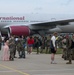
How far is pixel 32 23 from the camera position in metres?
47.1

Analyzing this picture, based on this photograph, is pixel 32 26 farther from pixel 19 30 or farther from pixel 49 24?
pixel 19 30

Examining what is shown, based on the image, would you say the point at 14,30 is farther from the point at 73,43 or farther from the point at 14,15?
the point at 73,43

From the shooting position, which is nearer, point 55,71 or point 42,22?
point 55,71

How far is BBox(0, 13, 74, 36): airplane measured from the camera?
44.9 m

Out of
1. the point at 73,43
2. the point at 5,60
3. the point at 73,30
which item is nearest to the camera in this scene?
the point at 73,43

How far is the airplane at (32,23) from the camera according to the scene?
4488 cm

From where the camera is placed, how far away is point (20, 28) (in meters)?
44.2

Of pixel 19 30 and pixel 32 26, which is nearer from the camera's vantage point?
pixel 19 30

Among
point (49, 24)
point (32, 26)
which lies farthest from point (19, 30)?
point (49, 24)

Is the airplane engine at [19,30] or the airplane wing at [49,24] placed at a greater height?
the airplane wing at [49,24]

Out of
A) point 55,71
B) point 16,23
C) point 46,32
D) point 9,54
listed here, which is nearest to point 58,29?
point 46,32

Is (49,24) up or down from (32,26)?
up

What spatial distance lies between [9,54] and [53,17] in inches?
1061

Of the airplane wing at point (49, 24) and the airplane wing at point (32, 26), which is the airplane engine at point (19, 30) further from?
the airplane wing at point (49, 24)
